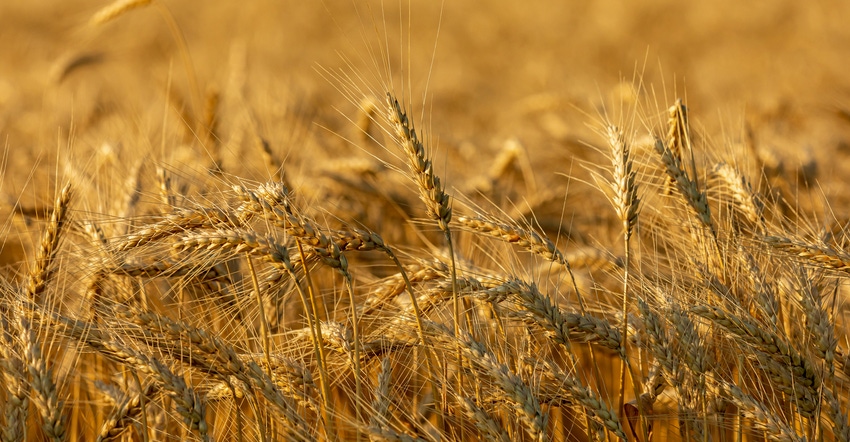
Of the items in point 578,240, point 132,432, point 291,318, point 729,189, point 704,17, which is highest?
point 704,17

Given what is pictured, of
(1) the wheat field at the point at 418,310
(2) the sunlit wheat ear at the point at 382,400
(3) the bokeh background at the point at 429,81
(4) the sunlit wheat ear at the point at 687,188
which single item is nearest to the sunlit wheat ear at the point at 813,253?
(1) the wheat field at the point at 418,310

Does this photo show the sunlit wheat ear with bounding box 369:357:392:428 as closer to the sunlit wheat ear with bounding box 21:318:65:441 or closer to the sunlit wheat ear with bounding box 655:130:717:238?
the sunlit wheat ear with bounding box 21:318:65:441

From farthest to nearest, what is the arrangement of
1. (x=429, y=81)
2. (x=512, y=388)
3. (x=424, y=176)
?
(x=429, y=81)
(x=424, y=176)
(x=512, y=388)

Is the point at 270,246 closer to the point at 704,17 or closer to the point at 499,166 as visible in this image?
the point at 499,166

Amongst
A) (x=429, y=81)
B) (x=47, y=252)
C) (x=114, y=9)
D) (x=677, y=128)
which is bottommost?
(x=47, y=252)

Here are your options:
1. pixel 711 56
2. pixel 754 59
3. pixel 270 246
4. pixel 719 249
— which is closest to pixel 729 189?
pixel 719 249

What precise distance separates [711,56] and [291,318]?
16565mm

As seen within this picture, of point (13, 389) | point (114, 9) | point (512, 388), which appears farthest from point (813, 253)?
point (114, 9)

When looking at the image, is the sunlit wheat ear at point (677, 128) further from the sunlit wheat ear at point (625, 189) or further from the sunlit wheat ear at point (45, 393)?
the sunlit wheat ear at point (45, 393)

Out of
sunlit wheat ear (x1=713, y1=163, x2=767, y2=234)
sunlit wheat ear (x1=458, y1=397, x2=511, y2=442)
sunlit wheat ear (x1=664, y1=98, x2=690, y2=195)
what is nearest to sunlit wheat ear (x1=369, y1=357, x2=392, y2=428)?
sunlit wheat ear (x1=458, y1=397, x2=511, y2=442)

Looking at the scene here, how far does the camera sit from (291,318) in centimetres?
253

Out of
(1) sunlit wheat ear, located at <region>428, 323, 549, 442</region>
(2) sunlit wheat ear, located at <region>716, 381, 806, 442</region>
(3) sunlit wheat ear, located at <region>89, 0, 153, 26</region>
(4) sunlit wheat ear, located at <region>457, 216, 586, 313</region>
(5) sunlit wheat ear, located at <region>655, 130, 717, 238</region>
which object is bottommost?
(2) sunlit wheat ear, located at <region>716, 381, 806, 442</region>

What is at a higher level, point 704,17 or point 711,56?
point 704,17

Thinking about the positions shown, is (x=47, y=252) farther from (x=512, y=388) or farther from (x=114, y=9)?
(x=114, y=9)
